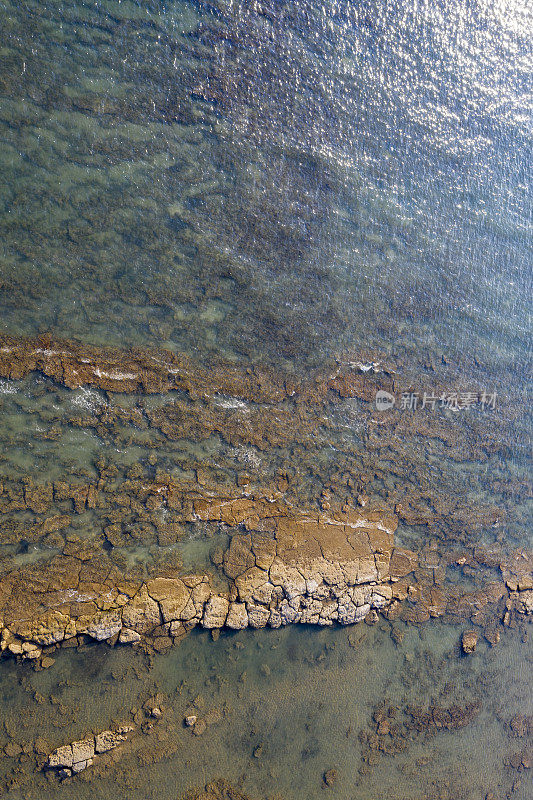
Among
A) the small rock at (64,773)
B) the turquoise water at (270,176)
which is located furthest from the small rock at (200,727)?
the turquoise water at (270,176)

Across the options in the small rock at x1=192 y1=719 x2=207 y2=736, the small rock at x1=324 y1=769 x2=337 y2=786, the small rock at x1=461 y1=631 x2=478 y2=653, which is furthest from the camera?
the small rock at x1=461 y1=631 x2=478 y2=653

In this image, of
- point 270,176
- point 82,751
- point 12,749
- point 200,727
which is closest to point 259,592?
point 200,727

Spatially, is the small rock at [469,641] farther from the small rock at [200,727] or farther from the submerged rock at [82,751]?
the submerged rock at [82,751]

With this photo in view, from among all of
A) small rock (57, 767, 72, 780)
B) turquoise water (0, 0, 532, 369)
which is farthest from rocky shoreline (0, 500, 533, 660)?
turquoise water (0, 0, 532, 369)

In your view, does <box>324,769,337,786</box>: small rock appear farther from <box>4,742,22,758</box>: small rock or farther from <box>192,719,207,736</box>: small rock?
<box>4,742,22,758</box>: small rock

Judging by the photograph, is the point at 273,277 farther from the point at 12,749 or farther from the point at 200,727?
the point at 12,749

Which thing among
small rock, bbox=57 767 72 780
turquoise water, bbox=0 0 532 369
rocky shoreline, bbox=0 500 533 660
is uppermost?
turquoise water, bbox=0 0 532 369
